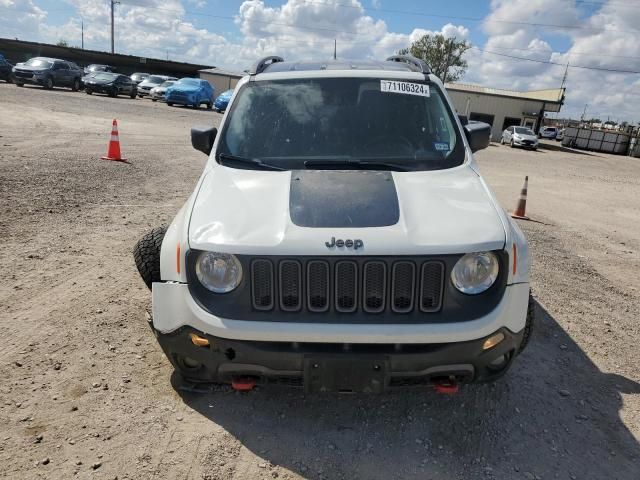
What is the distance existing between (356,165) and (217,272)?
126 centimetres

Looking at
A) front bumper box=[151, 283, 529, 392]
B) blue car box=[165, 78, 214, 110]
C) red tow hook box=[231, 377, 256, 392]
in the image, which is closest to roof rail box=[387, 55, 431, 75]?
front bumper box=[151, 283, 529, 392]

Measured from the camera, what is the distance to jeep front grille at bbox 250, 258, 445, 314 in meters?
2.54

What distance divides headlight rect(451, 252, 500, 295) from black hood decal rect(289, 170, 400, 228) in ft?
1.39

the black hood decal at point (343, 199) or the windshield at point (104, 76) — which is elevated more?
the windshield at point (104, 76)

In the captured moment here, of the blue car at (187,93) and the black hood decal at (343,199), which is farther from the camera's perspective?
the blue car at (187,93)

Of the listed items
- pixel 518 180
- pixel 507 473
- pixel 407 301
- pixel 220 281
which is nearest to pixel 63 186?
pixel 220 281

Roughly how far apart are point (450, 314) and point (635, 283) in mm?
4567

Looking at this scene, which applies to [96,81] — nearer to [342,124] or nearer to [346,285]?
[342,124]

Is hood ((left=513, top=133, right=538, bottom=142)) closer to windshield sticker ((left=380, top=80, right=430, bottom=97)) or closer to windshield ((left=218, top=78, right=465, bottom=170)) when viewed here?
windshield ((left=218, top=78, right=465, bottom=170))

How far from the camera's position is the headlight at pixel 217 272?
261 centimetres

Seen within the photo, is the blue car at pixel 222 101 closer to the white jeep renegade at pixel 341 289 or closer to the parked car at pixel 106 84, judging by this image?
the parked car at pixel 106 84

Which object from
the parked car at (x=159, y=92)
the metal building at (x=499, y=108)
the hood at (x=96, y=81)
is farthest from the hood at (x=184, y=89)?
the metal building at (x=499, y=108)

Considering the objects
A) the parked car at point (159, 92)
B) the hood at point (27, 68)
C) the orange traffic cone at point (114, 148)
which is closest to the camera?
the orange traffic cone at point (114, 148)

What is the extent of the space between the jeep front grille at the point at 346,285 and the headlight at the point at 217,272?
12cm
